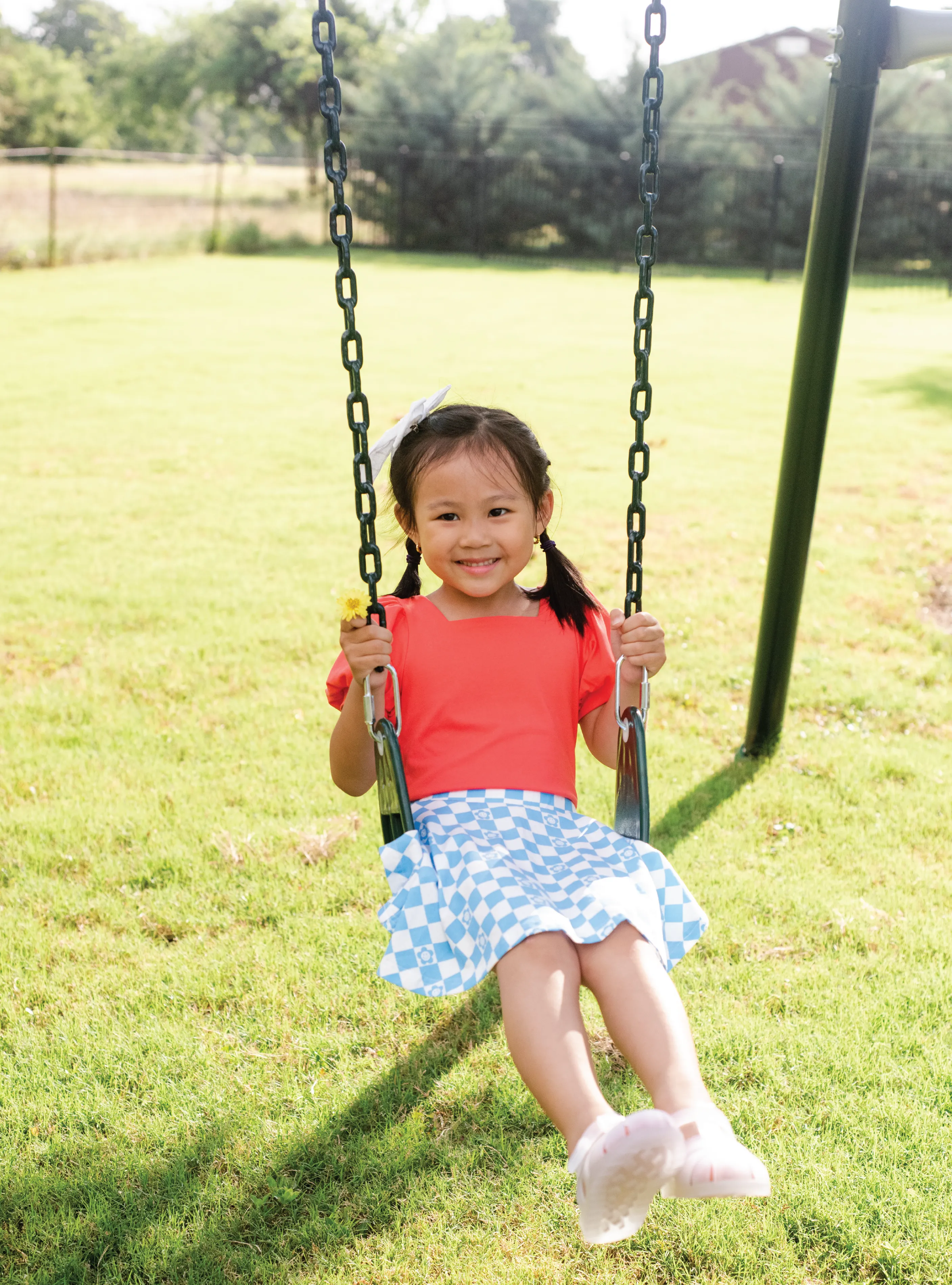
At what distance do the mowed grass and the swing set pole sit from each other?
383mm

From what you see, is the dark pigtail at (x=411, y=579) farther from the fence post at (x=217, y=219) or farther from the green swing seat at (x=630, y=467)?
the fence post at (x=217, y=219)

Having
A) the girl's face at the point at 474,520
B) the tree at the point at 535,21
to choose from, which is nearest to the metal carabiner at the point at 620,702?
the girl's face at the point at 474,520

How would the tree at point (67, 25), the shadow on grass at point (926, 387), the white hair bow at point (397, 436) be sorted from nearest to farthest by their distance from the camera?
the white hair bow at point (397, 436) < the shadow on grass at point (926, 387) < the tree at point (67, 25)

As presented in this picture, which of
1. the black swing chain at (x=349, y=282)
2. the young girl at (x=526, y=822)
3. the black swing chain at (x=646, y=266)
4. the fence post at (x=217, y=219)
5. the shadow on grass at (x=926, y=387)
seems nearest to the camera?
the young girl at (x=526, y=822)

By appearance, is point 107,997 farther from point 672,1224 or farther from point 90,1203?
point 672,1224

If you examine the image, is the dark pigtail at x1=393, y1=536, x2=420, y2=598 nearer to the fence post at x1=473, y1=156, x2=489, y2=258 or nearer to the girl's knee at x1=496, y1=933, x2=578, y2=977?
the girl's knee at x1=496, y1=933, x2=578, y2=977

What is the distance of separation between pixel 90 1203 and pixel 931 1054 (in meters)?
1.86

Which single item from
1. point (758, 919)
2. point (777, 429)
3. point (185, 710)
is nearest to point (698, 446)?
point (777, 429)

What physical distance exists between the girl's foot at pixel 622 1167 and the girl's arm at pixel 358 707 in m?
0.94

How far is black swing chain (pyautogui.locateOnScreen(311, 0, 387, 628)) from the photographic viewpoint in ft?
6.93

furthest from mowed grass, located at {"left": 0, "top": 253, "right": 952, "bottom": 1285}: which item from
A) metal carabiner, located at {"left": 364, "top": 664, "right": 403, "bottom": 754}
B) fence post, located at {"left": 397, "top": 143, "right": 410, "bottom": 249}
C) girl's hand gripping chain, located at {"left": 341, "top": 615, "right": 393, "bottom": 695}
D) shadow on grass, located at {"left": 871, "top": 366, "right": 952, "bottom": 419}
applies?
fence post, located at {"left": 397, "top": 143, "right": 410, "bottom": 249}

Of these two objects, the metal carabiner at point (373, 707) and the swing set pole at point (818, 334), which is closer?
the metal carabiner at point (373, 707)

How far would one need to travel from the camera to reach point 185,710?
14.3ft

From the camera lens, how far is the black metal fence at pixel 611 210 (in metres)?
24.7
